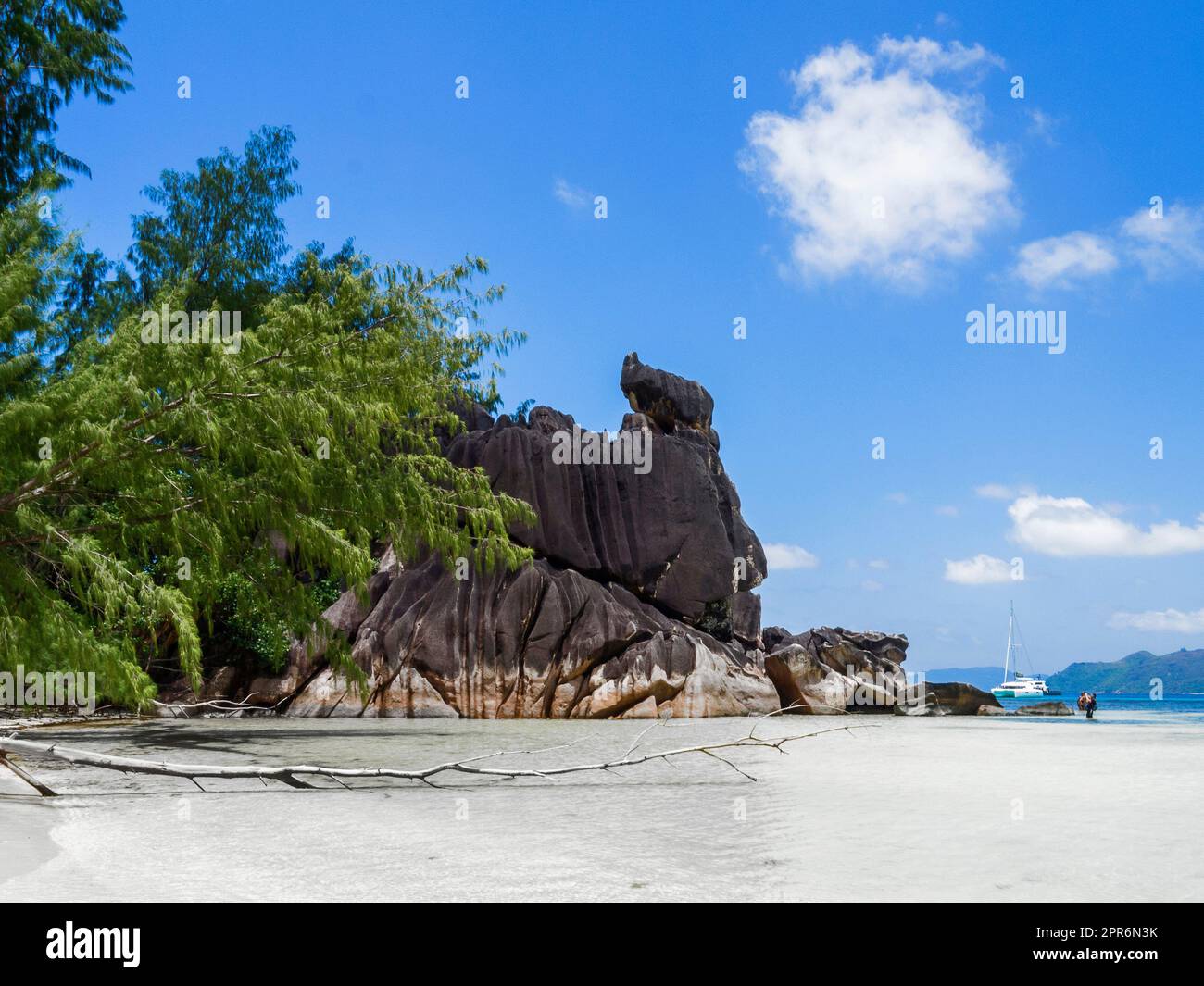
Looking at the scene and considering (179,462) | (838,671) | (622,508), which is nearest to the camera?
(179,462)

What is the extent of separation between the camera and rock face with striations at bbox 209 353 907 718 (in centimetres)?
2400

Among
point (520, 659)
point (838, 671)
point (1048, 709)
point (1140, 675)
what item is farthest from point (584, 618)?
point (1140, 675)

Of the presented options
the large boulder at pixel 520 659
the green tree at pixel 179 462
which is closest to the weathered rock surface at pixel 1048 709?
the large boulder at pixel 520 659

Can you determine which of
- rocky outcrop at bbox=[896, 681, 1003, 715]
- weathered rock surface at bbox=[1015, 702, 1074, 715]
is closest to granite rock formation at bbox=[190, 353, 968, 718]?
rocky outcrop at bbox=[896, 681, 1003, 715]

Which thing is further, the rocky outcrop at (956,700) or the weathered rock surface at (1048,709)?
the weathered rock surface at (1048,709)

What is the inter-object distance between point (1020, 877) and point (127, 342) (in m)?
10.2

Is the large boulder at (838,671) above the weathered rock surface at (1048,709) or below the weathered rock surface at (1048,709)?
above

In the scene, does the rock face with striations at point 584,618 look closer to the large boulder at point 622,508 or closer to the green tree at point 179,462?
the large boulder at point 622,508

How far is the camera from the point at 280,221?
3306 cm

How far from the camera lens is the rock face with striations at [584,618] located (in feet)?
78.7

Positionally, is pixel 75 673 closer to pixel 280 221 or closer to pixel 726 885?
pixel 726 885

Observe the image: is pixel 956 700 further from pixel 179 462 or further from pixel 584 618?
pixel 179 462

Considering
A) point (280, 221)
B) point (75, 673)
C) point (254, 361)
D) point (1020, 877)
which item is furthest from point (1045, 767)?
point (280, 221)

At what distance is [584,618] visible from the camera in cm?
2520
